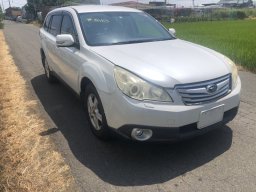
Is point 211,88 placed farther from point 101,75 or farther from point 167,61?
point 101,75

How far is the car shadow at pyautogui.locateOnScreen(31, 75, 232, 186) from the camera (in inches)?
145

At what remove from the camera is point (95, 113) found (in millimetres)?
4348

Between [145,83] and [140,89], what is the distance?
83mm

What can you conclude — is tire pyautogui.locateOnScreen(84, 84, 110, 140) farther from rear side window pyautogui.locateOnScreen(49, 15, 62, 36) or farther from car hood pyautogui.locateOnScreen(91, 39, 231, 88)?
rear side window pyautogui.locateOnScreen(49, 15, 62, 36)

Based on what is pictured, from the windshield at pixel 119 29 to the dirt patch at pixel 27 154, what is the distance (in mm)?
1543

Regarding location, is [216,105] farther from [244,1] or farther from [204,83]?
[244,1]

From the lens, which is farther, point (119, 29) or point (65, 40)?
point (119, 29)

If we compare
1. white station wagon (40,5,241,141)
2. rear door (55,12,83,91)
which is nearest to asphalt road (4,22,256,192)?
white station wagon (40,5,241,141)

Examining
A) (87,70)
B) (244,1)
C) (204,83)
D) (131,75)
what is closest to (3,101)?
(87,70)

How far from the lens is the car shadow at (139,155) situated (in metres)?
3.67

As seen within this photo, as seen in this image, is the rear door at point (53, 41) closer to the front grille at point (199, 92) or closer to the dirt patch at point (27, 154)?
the dirt patch at point (27, 154)

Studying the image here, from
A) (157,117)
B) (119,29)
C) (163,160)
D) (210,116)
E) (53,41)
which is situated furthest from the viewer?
(53,41)

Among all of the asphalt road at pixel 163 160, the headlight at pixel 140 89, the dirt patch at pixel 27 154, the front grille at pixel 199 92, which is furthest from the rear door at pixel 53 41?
the front grille at pixel 199 92

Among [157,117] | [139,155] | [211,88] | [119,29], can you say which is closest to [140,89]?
[157,117]
